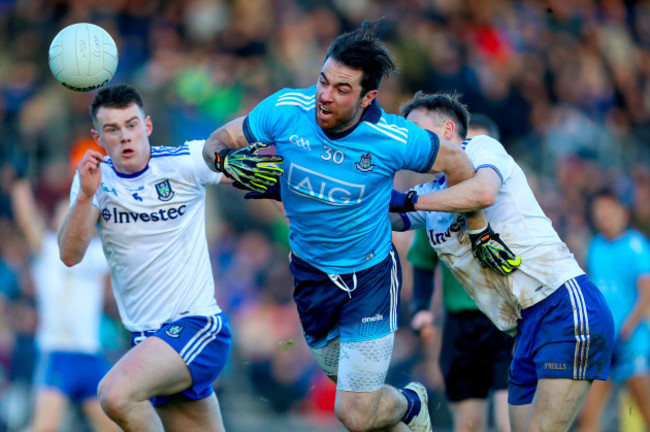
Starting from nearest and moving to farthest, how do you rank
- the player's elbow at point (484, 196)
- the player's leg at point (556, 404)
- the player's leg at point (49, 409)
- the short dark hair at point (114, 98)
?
the player's leg at point (556, 404) < the player's elbow at point (484, 196) < the short dark hair at point (114, 98) < the player's leg at point (49, 409)

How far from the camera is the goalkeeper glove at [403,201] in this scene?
19.3 feet

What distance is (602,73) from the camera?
14844 mm

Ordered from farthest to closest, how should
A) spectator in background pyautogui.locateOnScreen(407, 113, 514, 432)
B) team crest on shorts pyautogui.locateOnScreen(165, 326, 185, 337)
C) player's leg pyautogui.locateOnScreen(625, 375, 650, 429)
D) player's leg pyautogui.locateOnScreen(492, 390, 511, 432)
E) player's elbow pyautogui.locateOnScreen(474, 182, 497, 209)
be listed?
player's leg pyautogui.locateOnScreen(625, 375, 650, 429)
spectator in background pyautogui.locateOnScreen(407, 113, 514, 432)
player's leg pyautogui.locateOnScreen(492, 390, 511, 432)
team crest on shorts pyautogui.locateOnScreen(165, 326, 185, 337)
player's elbow pyautogui.locateOnScreen(474, 182, 497, 209)

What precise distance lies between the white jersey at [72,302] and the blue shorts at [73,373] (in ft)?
0.23

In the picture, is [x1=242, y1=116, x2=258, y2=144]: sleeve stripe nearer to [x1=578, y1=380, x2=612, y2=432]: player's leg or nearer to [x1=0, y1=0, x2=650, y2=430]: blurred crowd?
[x1=0, y1=0, x2=650, y2=430]: blurred crowd

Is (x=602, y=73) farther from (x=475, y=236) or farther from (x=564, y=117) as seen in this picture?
(x=475, y=236)

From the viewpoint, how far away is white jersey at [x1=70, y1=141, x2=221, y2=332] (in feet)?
20.6

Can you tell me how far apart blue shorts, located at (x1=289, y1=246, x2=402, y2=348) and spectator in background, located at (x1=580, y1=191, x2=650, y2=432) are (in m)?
3.90

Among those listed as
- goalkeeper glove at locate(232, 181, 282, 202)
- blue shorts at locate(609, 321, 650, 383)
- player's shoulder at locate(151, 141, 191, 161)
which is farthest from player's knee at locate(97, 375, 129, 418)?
blue shorts at locate(609, 321, 650, 383)

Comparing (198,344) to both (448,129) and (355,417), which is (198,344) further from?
(448,129)

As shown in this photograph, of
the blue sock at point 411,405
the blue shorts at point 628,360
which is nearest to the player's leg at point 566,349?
the blue sock at point 411,405

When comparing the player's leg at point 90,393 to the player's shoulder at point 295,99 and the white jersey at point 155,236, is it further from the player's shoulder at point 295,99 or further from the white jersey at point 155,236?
the player's shoulder at point 295,99

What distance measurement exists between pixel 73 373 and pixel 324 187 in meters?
4.07

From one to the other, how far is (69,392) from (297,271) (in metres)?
3.47
